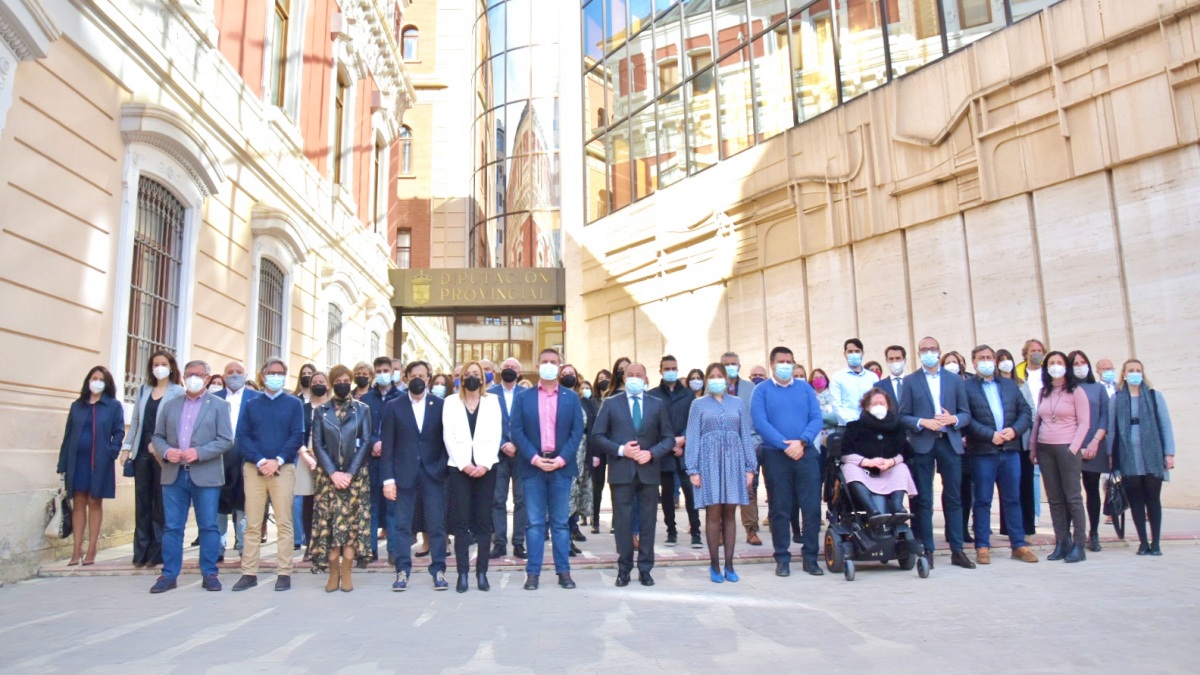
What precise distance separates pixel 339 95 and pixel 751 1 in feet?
31.6

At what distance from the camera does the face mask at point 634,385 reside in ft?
23.7

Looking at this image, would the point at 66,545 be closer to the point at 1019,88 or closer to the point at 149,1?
the point at 149,1

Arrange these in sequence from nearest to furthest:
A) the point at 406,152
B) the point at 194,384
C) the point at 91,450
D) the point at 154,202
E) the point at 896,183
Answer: the point at 194,384 → the point at 91,450 → the point at 154,202 → the point at 896,183 → the point at 406,152

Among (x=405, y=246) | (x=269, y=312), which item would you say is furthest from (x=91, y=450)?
(x=405, y=246)

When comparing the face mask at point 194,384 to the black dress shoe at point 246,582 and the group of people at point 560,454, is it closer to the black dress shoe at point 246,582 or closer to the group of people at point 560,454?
the group of people at point 560,454

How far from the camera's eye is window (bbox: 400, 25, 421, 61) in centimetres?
3488

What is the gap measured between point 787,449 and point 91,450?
630 centimetres

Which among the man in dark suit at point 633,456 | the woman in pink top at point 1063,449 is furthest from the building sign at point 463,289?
the woman in pink top at point 1063,449

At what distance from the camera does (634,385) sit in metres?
7.22

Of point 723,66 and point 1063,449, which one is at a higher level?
point 723,66

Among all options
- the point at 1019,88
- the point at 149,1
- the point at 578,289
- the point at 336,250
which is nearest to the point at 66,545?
the point at 149,1

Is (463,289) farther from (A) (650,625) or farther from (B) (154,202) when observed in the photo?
(A) (650,625)

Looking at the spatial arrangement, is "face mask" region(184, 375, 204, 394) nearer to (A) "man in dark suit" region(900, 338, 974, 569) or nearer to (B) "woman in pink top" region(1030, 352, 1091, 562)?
(A) "man in dark suit" region(900, 338, 974, 569)

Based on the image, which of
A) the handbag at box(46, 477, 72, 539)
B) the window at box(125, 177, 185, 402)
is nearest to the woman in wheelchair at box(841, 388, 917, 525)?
the handbag at box(46, 477, 72, 539)
